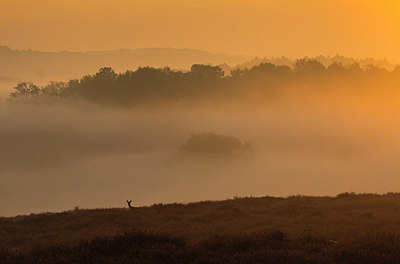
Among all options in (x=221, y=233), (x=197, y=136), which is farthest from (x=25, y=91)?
(x=221, y=233)

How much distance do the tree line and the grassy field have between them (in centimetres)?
11917

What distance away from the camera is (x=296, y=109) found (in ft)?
617

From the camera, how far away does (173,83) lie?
144875mm

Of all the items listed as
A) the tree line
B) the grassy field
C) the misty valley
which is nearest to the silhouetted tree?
the tree line

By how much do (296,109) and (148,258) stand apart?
181656mm

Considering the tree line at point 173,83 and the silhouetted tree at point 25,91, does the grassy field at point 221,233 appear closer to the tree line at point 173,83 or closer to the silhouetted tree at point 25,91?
the tree line at point 173,83

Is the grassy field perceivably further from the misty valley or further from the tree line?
the tree line

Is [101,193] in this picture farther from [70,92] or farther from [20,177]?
[70,92]

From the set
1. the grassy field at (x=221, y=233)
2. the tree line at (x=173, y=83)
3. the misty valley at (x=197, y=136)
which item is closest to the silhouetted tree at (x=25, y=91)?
the tree line at (x=173, y=83)

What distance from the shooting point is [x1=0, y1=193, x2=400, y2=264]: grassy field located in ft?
40.4

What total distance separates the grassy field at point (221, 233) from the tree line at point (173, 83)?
119173 mm

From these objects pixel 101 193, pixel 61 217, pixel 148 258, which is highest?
pixel 101 193

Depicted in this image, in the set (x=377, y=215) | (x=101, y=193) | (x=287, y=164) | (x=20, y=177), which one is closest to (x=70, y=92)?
(x=20, y=177)

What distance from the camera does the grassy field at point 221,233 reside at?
12305 mm
